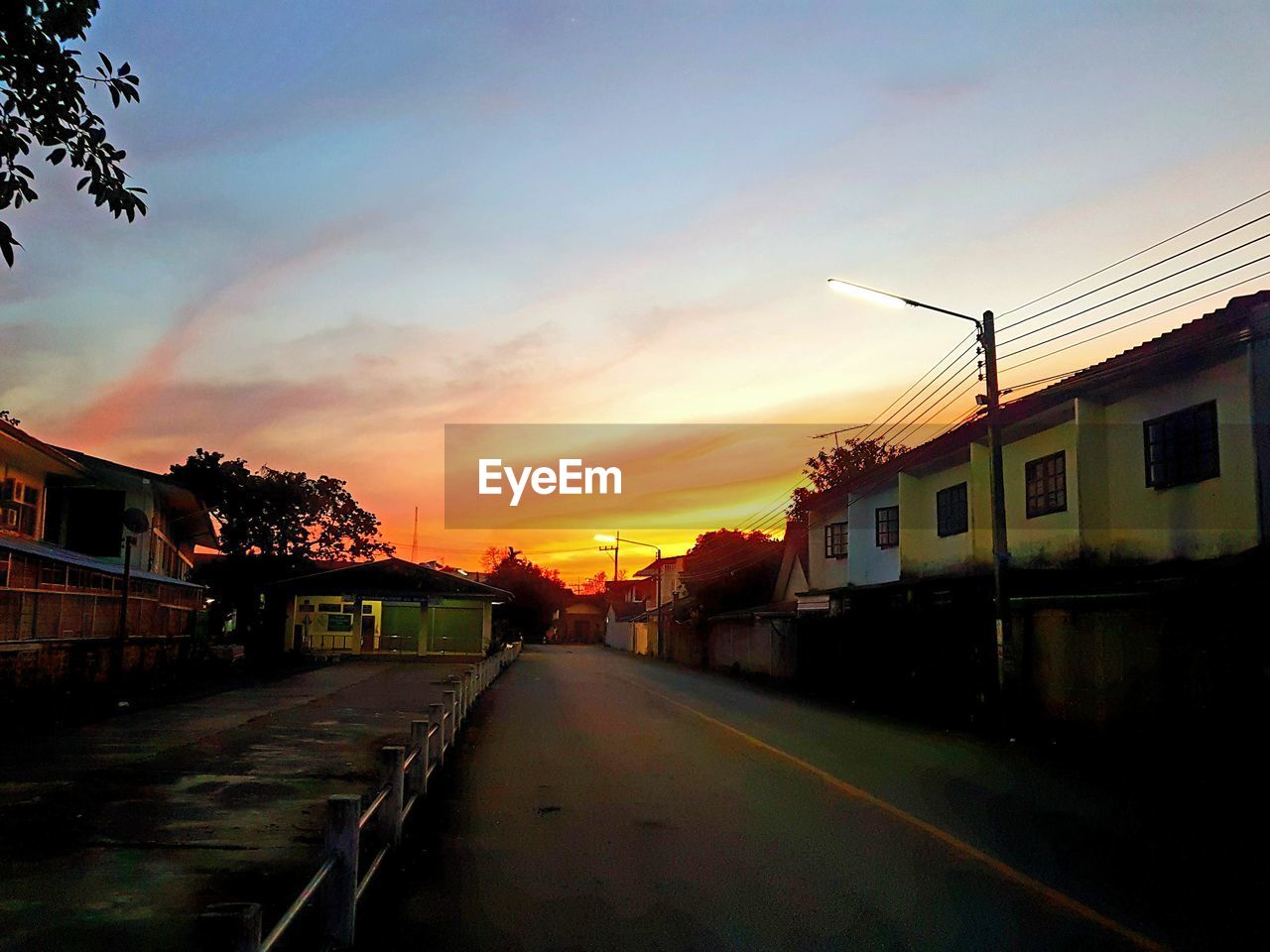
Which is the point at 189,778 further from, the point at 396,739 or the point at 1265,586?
the point at 1265,586

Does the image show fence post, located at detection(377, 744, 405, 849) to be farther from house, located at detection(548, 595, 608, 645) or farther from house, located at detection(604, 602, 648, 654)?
house, located at detection(548, 595, 608, 645)

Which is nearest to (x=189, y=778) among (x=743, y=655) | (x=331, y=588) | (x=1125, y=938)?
(x=1125, y=938)

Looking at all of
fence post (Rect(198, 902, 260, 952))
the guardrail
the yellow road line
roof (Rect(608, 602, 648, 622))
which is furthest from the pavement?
roof (Rect(608, 602, 648, 622))

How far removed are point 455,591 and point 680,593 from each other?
22096 mm

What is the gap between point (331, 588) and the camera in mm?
51562

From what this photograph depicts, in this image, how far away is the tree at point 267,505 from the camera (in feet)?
243

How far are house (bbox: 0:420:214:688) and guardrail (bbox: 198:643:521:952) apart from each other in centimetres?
1305

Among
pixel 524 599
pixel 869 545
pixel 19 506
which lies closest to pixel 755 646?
pixel 869 545

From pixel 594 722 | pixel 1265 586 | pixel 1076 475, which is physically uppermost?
pixel 1076 475

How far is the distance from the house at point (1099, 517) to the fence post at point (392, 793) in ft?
35.1

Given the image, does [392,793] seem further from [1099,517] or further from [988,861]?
[1099,517]

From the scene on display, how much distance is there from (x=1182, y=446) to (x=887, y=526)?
1472cm

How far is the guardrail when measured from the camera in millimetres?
3584

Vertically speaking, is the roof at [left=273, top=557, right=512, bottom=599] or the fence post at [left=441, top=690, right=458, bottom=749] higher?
the roof at [left=273, top=557, right=512, bottom=599]
